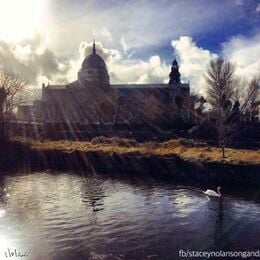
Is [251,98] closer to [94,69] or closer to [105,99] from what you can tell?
[105,99]

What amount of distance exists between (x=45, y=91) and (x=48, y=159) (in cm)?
7018

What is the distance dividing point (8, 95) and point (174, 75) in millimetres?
54586

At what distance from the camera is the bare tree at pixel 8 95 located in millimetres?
55250

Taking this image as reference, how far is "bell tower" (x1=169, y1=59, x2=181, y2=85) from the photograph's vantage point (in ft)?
330

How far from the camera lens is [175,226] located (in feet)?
66.4

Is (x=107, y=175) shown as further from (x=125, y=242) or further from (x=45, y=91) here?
(x=45, y=91)

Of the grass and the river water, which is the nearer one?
the river water

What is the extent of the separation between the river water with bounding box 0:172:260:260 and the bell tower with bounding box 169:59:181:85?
72395 mm

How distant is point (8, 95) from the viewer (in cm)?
5828

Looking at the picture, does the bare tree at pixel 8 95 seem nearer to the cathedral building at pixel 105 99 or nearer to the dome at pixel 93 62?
the cathedral building at pixel 105 99

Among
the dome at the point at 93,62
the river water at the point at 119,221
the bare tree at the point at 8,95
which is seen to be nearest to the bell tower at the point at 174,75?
the dome at the point at 93,62

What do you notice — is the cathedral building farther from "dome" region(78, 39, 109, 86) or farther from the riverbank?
the riverbank
